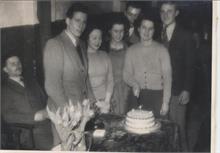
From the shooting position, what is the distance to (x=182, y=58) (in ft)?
7.10

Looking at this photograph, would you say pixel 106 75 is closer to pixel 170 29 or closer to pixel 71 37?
pixel 71 37

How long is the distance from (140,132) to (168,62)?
339 mm

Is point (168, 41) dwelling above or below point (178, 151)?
above

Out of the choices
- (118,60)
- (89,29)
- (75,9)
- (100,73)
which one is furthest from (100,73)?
(75,9)

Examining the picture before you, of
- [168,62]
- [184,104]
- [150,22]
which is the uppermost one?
[150,22]

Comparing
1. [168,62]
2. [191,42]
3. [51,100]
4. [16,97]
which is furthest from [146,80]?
[16,97]

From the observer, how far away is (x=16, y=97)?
2.25 meters

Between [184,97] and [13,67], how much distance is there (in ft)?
2.58

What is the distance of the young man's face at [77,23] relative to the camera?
218 cm

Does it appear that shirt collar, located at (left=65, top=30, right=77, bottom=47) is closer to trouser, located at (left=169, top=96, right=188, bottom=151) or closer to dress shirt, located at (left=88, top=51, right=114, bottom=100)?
dress shirt, located at (left=88, top=51, right=114, bottom=100)

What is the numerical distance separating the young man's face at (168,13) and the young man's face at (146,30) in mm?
58

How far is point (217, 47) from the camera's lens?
2127 millimetres

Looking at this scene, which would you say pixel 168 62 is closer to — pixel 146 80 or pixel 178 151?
pixel 146 80

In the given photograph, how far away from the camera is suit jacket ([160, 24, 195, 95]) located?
7.08 feet
